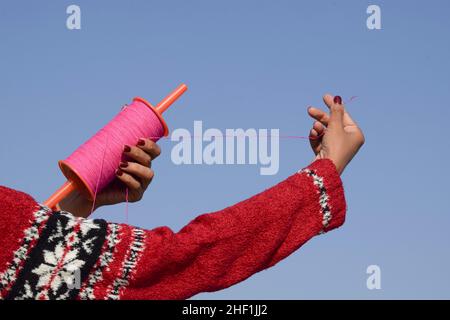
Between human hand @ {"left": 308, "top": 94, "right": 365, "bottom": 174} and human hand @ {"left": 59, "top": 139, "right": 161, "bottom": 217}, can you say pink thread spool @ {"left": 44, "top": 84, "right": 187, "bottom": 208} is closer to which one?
human hand @ {"left": 59, "top": 139, "right": 161, "bottom": 217}

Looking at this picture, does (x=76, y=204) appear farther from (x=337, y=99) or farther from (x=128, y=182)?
(x=337, y=99)

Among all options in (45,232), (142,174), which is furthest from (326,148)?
(45,232)

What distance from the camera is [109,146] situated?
7.62 ft

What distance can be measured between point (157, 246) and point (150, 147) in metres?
0.58

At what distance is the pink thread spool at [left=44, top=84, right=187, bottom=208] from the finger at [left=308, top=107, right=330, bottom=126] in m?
0.52

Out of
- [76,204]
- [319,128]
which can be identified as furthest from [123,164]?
[319,128]

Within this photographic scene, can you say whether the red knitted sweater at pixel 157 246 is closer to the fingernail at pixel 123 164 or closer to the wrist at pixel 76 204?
the fingernail at pixel 123 164

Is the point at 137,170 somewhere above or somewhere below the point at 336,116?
below

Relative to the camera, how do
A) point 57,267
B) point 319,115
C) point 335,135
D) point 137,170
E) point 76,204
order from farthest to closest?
point 76,204 → point 137,170 → point 319,115 → point 335,135 → point 57,267

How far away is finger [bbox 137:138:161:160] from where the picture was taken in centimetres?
227

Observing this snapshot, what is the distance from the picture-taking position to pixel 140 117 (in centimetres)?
237

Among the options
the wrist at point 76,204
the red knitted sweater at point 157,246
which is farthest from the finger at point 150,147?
the red knitted sweater at point 157,246

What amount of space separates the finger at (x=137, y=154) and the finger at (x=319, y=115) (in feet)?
1.93

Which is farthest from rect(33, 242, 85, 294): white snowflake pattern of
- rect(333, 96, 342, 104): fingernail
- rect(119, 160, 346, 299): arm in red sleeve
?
rect(333, 96, 342, 104): fingernail
